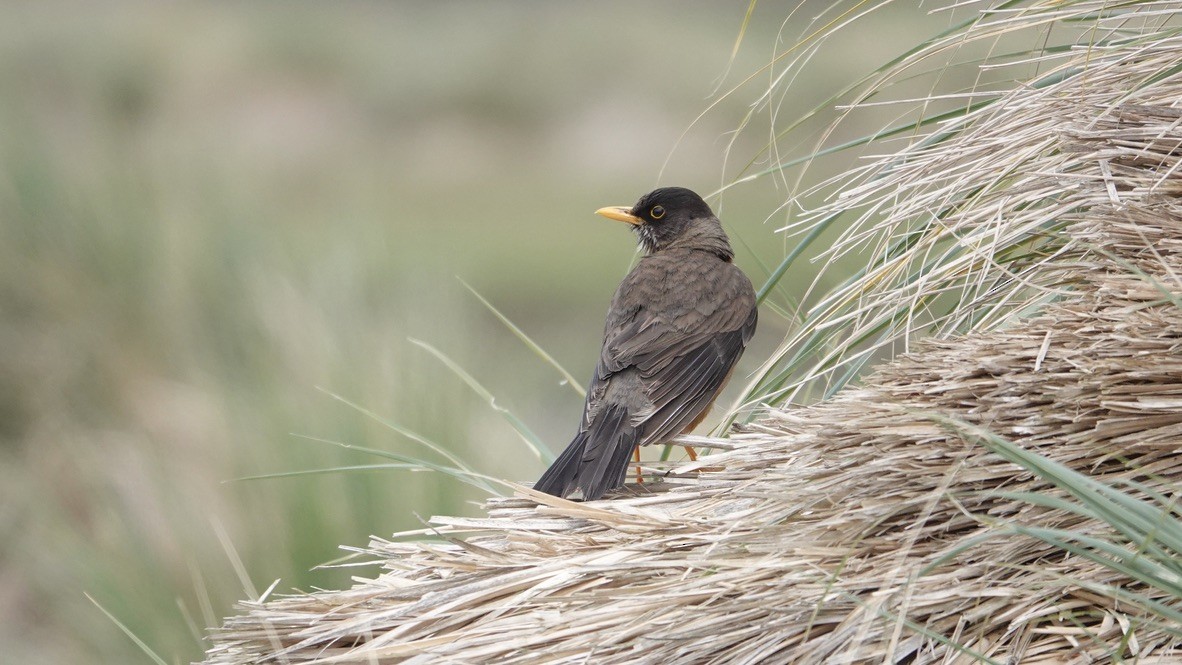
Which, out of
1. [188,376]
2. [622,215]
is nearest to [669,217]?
[622,215]

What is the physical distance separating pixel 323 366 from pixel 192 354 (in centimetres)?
144

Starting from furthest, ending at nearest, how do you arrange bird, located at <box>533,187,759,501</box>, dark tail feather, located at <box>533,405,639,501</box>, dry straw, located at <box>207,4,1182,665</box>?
bird, located at <box>533,187,759,501</box>
dark tail feather, located at <box>533,405,639,501</box>
dry straw, located at <box>207,4,1182,665</box>

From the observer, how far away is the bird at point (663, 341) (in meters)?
2.80

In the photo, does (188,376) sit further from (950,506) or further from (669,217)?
(950,506)

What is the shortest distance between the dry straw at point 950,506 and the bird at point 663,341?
634 mm

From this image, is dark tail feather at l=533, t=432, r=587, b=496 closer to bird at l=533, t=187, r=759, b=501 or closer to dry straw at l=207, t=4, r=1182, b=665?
bird at l=533, t=187, r=759, b=501

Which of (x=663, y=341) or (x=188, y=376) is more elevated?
(x=663, y=341)

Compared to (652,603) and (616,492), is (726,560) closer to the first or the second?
(652,603)

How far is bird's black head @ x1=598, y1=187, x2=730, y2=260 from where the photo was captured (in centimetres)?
398

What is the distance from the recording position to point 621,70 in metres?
25.5

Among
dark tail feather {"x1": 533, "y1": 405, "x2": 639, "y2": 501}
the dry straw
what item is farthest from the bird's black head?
the dry straw

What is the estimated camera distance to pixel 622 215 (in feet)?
13.3

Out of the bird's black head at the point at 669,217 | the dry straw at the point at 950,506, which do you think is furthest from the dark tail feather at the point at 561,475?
the bird's black head at the point at 669,217

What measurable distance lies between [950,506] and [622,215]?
101 inches
